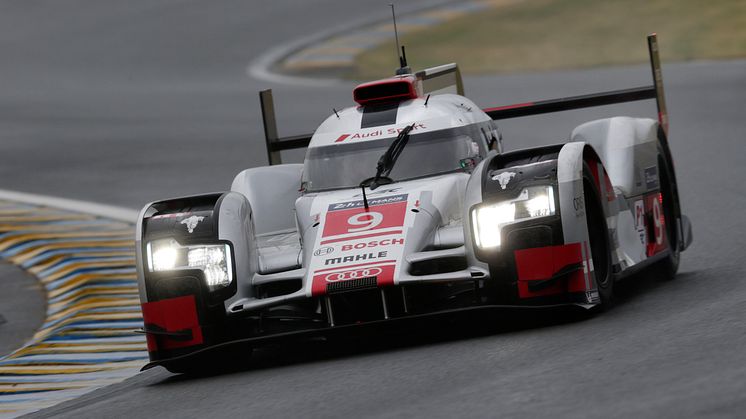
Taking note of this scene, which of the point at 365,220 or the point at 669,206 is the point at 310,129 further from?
the point at 365,220

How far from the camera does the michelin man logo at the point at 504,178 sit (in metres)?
7.73

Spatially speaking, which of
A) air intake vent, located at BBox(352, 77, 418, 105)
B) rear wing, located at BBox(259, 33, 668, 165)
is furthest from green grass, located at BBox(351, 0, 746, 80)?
air intake vent, located at BBox(352, 77, 418, 105)

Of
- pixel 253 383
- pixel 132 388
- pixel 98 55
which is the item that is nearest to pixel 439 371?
pixel 253 383

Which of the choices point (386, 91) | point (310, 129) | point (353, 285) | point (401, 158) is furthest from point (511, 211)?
point (310, 129)

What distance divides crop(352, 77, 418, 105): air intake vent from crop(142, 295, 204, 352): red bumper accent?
231 cm

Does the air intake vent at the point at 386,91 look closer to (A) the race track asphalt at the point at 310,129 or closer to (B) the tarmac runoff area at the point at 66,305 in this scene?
(A) the race track asphalt at the point at 310,129

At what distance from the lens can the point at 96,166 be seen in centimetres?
1861

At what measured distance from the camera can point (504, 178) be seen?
7770 mm

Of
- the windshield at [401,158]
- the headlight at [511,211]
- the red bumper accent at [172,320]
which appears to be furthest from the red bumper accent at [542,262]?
the red bumper accent at [172,320]

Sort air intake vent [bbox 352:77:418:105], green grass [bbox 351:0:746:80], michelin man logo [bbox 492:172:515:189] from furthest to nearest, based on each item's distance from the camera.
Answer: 1. green grass [bbox 351:0:746:80]
2. air intake vent [bbox 352:77:418:105]
3. michelin man logo [bbox 492:172:515:189]

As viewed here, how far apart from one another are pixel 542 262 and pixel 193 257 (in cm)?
197

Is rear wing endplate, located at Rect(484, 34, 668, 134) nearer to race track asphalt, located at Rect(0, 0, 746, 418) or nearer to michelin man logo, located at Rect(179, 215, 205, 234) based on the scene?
race track asphalt, located at Rect(0, 0, 746, 418)

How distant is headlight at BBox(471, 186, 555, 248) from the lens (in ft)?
25.0

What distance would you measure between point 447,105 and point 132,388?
2900 millimetres
